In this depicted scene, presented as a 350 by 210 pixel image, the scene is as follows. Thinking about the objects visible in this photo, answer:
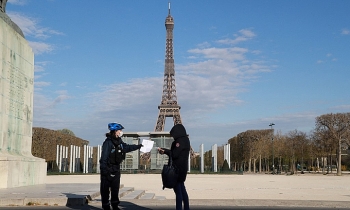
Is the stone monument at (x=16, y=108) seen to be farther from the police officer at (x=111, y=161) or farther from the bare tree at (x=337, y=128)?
the bare tree at (x=337, y=128)

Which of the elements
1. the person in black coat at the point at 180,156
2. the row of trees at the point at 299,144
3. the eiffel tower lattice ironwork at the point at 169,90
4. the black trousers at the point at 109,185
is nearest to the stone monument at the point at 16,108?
the black trousers at the point at 109,185

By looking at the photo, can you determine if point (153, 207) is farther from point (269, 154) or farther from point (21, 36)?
point (269, 154)

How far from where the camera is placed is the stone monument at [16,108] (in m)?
13.1

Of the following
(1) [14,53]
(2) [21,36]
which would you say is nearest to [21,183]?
(1) [14,53]

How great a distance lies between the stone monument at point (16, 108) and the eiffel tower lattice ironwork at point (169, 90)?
60072 mm

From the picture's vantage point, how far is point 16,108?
14.4 meters

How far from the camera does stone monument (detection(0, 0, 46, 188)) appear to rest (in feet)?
42.9

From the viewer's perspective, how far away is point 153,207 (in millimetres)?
9336

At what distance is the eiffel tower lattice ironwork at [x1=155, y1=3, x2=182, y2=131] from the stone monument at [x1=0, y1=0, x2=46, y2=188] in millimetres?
60072

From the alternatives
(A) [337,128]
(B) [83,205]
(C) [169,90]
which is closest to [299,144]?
(A) [337,128]

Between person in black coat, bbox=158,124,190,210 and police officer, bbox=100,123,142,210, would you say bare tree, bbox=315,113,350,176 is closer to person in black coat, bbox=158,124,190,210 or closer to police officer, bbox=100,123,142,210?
person in black coat, bbox=158,124,190,210

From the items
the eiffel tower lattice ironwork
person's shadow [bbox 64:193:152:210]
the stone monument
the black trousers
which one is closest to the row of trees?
the eiffel tower lattice ironwork

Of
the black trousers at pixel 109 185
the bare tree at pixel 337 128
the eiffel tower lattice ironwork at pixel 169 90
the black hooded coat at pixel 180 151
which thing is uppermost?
the eiffel tower lattice ironwork at pixel 169 90

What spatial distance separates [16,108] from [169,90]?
67659mm
